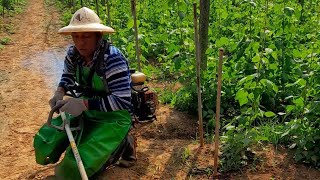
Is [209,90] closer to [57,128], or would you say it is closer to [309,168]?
[309,168]

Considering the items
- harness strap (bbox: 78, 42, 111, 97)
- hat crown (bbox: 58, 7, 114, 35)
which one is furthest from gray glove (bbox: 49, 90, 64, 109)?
hat crown (bbox: 58, 7, 114, 35)

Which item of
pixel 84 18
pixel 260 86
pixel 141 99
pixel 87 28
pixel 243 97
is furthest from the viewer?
pixel 141 99

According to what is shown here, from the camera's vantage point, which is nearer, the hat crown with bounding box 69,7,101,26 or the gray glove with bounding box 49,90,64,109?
the hat crown with bounding box 69,7,101,26

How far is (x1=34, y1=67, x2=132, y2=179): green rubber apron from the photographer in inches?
122

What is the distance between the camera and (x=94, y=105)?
3.31m

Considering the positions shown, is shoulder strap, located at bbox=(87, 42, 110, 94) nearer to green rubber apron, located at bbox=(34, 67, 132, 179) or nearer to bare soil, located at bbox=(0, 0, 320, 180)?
green rubber apron, located at bbox=(34, 67, 132, 179)

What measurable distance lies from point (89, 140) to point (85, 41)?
0.80 metres

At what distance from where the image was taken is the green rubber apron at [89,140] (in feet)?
10.2

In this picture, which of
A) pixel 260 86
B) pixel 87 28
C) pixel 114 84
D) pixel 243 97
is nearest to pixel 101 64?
pixel 114 84

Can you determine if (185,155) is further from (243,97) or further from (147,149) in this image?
(243,97)

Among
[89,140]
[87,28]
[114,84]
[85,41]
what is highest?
[87,28]

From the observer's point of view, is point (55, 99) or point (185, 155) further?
point (185, 155)

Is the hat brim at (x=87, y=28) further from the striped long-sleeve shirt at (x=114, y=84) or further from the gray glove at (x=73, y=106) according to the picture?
the gray glove at (x=73, y=106)

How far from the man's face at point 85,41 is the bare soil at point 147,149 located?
107 cm
